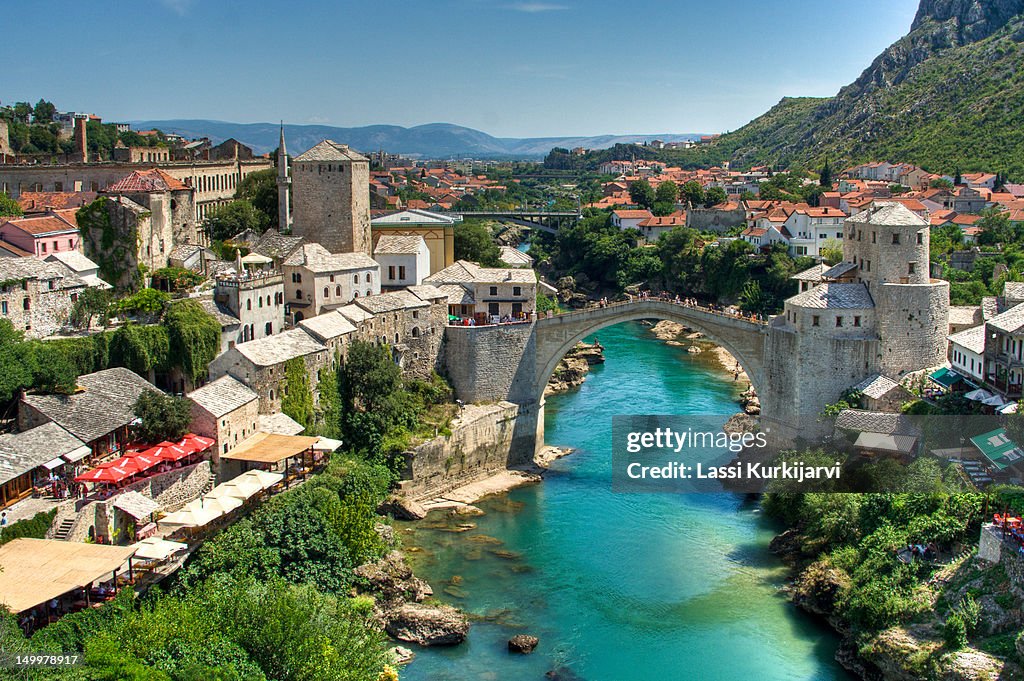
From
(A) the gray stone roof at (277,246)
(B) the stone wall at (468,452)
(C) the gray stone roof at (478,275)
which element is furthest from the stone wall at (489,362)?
(A) the gray stone roof at (277,246)

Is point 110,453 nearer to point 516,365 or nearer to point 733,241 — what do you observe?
point 516,365

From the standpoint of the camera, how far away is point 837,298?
33.0m

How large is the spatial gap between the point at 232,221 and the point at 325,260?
895cm

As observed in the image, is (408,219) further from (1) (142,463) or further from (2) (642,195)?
(2) (642,195)

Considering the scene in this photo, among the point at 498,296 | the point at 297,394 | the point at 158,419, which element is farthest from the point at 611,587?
the point at 498,296

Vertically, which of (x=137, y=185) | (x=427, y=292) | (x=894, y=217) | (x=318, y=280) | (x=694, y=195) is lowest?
(x=427, y=292)

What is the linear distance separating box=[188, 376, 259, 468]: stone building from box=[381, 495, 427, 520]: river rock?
4.66m

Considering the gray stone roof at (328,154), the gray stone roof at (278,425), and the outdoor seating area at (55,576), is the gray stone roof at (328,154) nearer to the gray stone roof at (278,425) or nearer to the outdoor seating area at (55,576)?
the gray stone roof at (278,425)

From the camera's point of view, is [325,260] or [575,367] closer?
[325,260]

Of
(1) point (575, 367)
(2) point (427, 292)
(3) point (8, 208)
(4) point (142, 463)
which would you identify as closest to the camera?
(4) point (142, 463)

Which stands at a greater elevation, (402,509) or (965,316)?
(965,316)

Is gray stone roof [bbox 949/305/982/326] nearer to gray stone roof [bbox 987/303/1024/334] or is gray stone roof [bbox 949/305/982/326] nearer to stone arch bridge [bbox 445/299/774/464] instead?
gray stone roof [bbox 987/303/1024/334]

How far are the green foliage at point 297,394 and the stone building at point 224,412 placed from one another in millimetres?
1258

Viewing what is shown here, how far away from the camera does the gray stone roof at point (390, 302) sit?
117 ft
